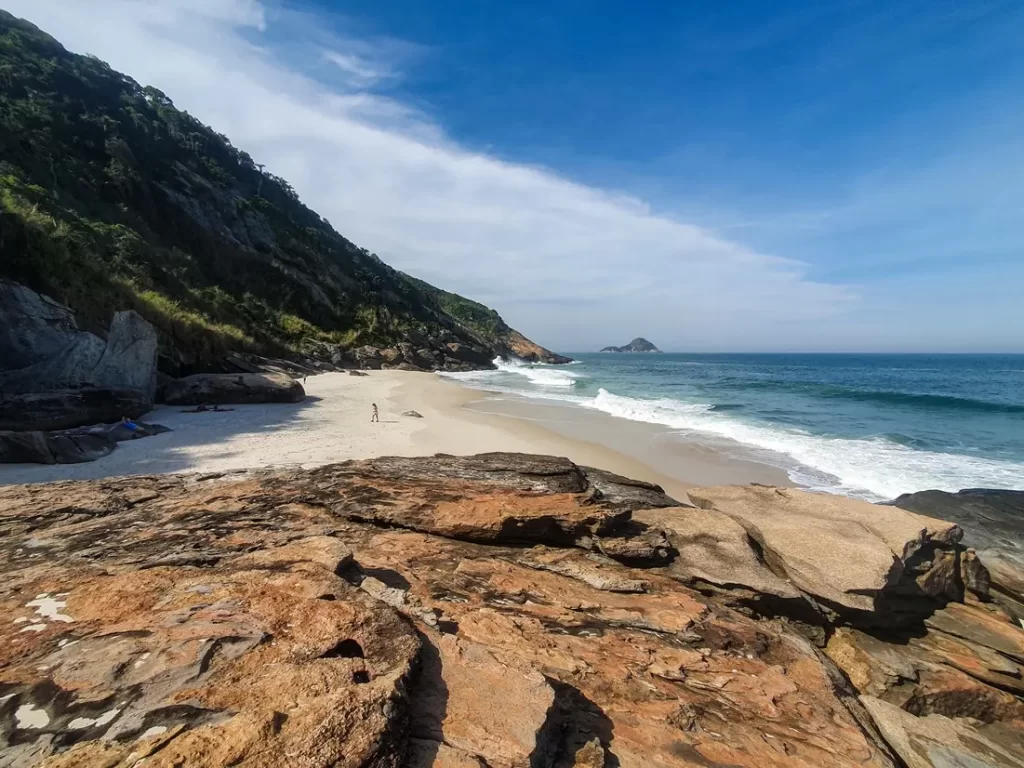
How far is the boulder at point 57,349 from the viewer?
12.9m

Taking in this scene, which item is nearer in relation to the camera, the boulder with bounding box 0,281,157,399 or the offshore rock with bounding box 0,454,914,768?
the offshore rock with bounding box 0,454,914,768

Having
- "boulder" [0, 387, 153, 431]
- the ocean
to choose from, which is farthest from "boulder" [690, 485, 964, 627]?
"boulder" [0, 387, 153, 431]

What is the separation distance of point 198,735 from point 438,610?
1957 millimetres

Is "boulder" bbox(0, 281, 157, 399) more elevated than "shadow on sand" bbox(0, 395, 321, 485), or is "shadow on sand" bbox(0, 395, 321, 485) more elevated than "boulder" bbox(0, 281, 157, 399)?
"boulder" bbox(0, 281, 157, 399)

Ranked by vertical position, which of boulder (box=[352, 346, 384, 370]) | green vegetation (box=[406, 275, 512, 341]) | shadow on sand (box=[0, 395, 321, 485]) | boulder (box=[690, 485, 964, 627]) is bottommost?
shadow on sand (box=[0, 395, 321, 485])

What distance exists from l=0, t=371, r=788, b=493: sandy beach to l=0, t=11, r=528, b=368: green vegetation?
6.71 m

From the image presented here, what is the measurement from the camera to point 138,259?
3094 centimetres

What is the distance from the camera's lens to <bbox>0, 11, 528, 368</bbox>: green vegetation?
63.8ft

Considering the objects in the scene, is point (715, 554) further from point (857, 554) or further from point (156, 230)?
point (156, 230)

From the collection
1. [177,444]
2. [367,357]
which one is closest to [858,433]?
[177,444]

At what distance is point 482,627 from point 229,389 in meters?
18.6

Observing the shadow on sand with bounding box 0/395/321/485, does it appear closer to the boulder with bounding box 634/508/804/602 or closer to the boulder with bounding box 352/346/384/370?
the boulder with bounding box 634/508/804/602

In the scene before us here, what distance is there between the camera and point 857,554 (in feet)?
18.3

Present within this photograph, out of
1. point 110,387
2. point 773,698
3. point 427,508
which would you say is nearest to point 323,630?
point 427,508
